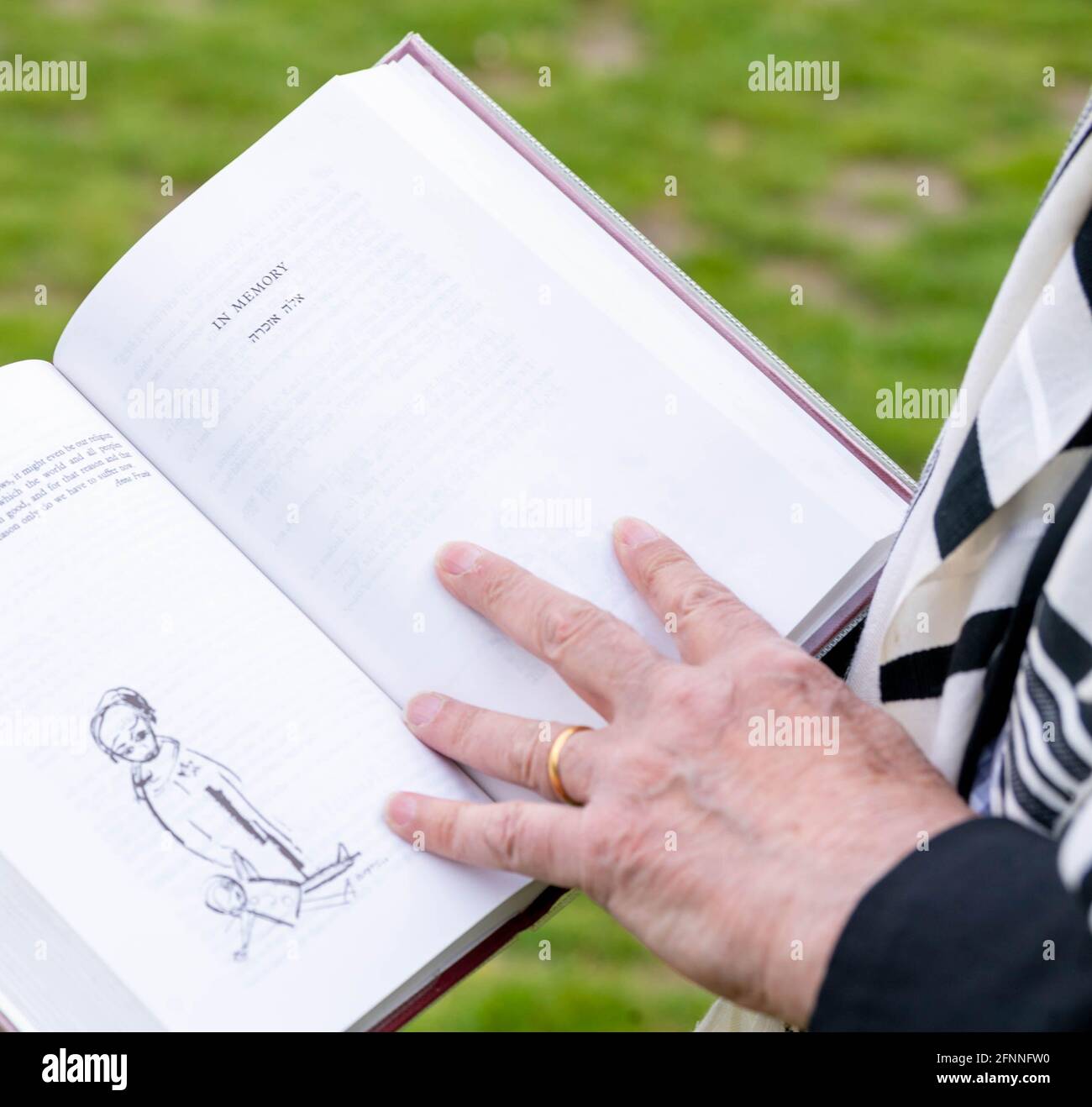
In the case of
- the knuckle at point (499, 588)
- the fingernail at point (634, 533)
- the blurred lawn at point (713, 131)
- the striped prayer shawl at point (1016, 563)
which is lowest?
the striped prayer shawl at point (1016, 563)

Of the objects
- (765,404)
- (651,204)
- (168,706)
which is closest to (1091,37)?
(651,204)

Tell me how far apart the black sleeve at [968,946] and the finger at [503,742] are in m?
0.21

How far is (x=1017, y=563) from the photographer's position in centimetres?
80

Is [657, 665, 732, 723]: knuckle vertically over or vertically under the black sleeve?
over

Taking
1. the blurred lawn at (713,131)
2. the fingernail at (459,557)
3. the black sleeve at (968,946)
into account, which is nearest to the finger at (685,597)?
the fingernail at (459,557)

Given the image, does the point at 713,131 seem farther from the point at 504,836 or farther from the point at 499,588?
the point at 504,836

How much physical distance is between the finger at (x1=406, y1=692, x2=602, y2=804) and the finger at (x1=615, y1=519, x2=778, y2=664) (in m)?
0.09

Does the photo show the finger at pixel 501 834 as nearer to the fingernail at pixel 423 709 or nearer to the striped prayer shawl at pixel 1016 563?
the fingernail at pixel 423 709

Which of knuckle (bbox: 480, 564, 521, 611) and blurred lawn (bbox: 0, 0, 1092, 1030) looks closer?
knuckle (bbox: 480, 564, 521, 611)

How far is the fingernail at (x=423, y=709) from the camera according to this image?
0.91 meters

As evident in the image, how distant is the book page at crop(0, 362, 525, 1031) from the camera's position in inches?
32.4

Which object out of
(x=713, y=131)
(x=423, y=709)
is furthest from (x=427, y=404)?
(x=713, y=131)

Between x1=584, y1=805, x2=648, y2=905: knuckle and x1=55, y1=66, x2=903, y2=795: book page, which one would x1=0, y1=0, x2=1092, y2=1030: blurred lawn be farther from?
x1=584, y1=805, x2=648, y2=905: knuckle

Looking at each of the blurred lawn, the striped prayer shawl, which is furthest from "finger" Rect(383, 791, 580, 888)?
the blurred lawn
